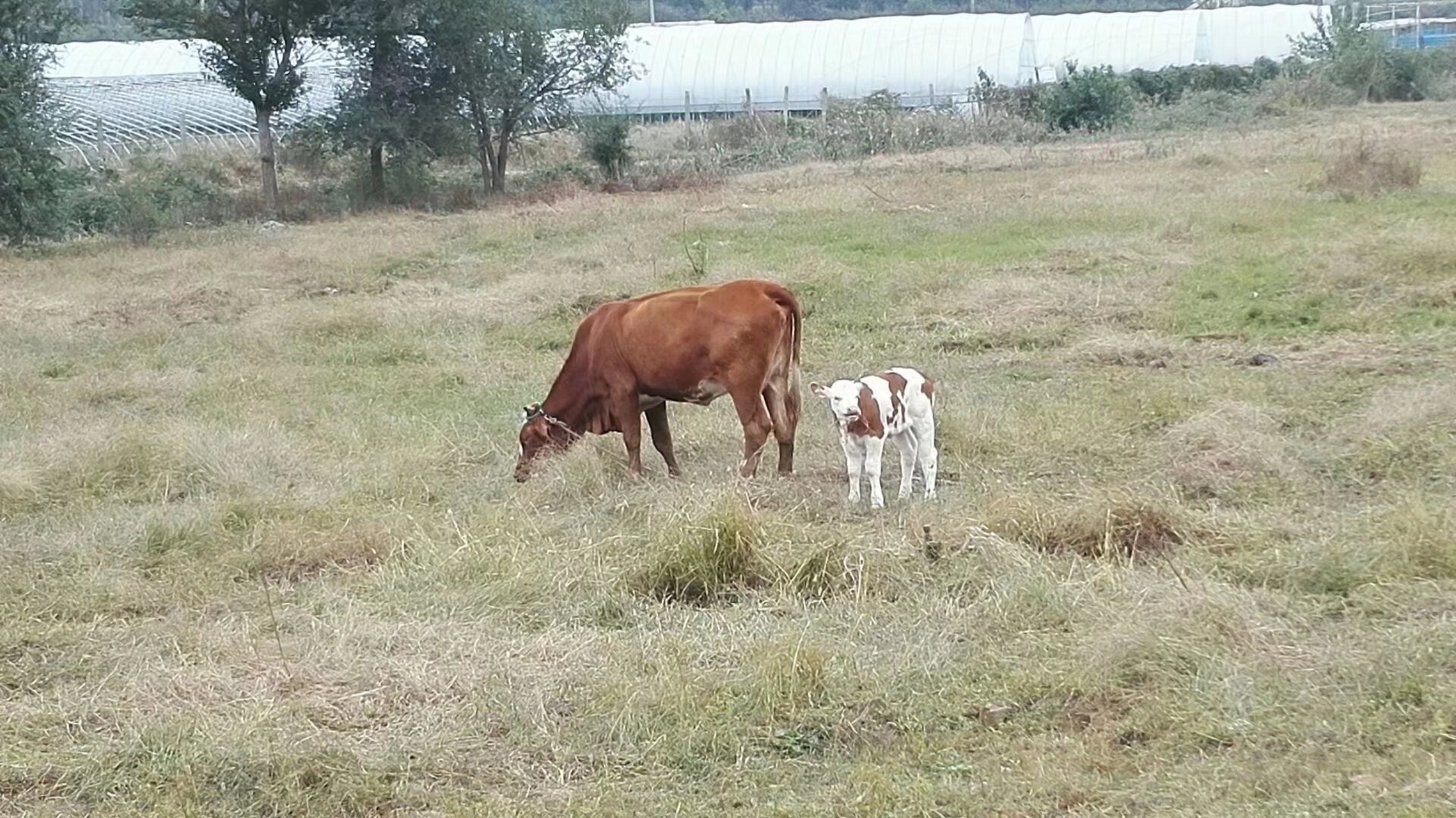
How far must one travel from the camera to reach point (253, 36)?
28.6 metres

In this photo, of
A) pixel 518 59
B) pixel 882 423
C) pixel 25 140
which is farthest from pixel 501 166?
pixel 882 423

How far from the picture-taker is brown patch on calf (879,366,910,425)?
8078 millimetres

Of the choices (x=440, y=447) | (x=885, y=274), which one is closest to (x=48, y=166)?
(x=885, y=274)

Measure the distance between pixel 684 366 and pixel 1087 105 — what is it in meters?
31.1

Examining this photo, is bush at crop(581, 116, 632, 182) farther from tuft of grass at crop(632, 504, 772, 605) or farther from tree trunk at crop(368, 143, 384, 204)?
tuft of grass at crop(632, 504, 772, 605)

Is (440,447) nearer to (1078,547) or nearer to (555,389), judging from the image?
(555,389)

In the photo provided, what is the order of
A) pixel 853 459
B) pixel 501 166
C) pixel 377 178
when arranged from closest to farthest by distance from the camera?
pixel 853 459 < pixel 377 178 < pixel 501 166

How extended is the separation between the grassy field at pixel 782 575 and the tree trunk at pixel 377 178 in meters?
16.1

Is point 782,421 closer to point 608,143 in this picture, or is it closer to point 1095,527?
point 1095,527

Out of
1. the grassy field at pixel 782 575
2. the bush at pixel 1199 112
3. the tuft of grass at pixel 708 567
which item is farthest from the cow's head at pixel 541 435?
the bush at pixel 1199 112

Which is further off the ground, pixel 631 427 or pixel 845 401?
pixel 845 401

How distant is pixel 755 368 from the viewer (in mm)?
8797

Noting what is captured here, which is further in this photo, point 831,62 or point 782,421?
point 831,62

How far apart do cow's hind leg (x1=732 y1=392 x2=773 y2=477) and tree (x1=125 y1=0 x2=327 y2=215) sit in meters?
22.2
